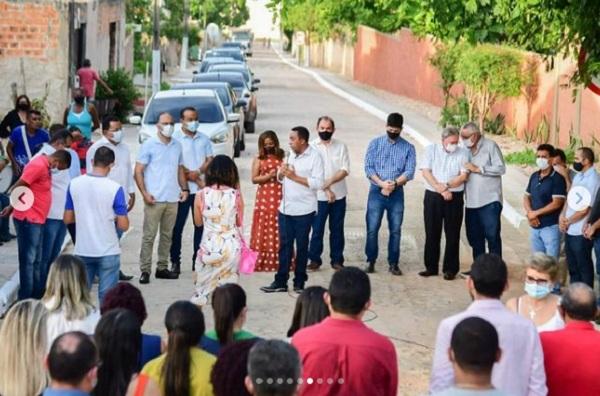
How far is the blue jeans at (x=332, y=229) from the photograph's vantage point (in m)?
15.0

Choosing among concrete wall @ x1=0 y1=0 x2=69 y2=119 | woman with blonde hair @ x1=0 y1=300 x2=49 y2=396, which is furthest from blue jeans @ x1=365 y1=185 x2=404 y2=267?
concrete wall @ x1=0 y1=0 x2=69 y2=119

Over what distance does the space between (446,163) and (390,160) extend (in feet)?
2.17

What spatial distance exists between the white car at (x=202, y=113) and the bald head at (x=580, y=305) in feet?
50.6

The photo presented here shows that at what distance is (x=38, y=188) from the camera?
12.8 metres

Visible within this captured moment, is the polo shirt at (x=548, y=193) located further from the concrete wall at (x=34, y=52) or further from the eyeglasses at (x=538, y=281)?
the concrete wall at (x=34, y=52)

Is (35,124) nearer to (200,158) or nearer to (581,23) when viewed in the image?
(200,158)

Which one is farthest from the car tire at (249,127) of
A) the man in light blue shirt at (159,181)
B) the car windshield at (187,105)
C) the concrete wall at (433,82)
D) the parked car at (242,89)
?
the man in light blue shirt at (159,181)

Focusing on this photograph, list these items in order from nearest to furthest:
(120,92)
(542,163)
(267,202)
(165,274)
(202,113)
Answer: (542,163) < (267,202) < (165,274) < (202,113) < (120,92)

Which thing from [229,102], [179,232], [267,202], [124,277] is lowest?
[124,277]

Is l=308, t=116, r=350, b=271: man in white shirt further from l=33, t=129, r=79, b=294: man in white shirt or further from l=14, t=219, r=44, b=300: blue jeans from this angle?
l=14, t=219, r=44, b=300: blue jeans

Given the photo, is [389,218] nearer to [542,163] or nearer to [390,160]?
[390,160]

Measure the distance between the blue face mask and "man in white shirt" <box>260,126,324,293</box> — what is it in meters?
5.54

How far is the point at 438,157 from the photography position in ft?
48.7

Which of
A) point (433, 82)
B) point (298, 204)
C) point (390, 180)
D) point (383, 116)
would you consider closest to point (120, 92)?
point (383, 116)
